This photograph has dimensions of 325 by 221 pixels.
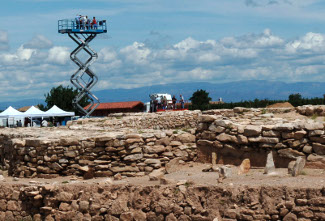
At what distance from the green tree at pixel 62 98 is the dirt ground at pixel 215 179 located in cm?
6180

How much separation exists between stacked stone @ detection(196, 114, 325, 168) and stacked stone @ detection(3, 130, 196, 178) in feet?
1.85

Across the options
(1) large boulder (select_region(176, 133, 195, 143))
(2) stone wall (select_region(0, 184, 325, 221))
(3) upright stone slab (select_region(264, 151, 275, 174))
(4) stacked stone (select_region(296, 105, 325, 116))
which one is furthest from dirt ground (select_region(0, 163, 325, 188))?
(4) stacked stone (select_region(296, 105, 325, 116))

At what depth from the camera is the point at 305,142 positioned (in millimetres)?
11422

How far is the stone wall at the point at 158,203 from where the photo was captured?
9.10m

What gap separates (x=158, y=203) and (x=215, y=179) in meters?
1.39

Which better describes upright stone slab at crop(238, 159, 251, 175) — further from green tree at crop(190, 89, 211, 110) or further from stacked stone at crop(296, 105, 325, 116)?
green tree at crop(190, 89, 211, 110)

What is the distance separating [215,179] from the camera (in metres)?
10.9

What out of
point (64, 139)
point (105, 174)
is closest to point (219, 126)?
point (105, 174)

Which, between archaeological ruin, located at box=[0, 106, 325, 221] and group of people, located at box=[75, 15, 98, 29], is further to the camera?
group of people, located at box=[75, 15, 98, 29]

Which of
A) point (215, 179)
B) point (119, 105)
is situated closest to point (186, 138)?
point (215, 179)

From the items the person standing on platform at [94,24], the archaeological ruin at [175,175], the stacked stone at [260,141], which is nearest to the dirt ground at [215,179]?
the archaeological ruin at [175,175]

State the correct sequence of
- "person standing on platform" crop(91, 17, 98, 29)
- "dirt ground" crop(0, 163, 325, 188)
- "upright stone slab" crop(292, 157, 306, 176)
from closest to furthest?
1. "dirt ground" crop(0, 163, 325, 188)
2. "upright stone slab" crop(292, 157, 306, 176)
3. "person standing on platform" crop(91, 17, 98, 29)

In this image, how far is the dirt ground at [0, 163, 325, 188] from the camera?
32.1 ft

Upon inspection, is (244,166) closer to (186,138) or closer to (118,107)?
(186,138)
